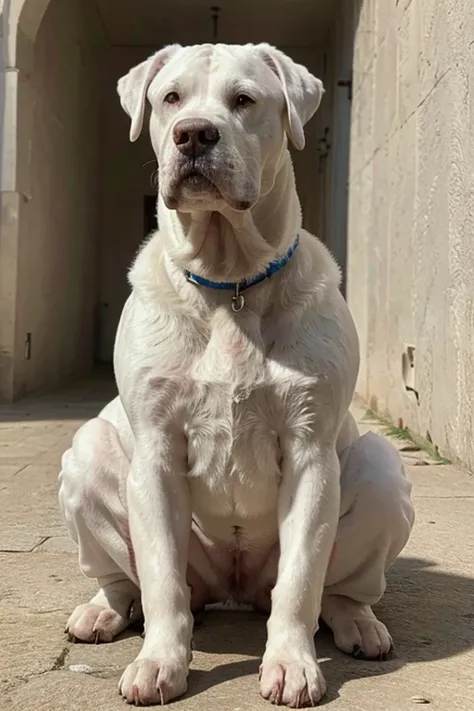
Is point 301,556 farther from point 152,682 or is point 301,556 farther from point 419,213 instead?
point 419,213

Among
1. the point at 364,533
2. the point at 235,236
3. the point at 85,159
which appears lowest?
the point at 364,533

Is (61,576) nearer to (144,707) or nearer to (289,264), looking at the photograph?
(144,707)

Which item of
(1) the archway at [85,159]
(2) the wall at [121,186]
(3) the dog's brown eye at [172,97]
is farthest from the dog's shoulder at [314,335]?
(2) the wall at [121,186]

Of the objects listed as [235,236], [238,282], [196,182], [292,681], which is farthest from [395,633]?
[196,182]

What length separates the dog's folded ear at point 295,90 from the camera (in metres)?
2.19

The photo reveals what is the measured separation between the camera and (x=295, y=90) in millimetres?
2223

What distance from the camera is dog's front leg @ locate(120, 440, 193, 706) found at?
5.92 feet

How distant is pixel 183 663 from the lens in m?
1.81

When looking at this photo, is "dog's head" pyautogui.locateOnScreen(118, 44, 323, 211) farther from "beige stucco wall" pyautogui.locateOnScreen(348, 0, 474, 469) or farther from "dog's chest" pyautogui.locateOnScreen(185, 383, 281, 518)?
"beige stucco wall" pyautogui.locateOnScreen(348, 0, 474, 469)

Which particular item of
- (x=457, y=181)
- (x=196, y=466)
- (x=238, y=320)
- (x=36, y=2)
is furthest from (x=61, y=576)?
(x=36, y=2)

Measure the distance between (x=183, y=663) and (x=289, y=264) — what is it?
0.96 meters

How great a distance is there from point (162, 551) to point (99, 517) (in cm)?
32

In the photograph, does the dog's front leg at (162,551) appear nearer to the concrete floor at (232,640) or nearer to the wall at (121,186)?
the concrete floor at (232,640)

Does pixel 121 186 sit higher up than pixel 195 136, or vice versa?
pixel 121 186
